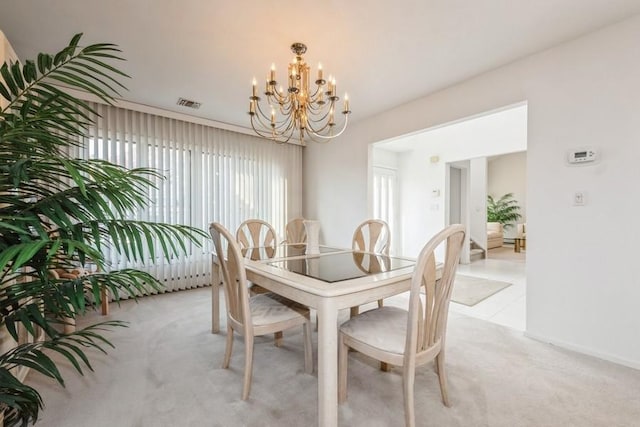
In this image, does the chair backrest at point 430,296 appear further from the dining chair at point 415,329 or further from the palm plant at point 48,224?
the palm plant at point 48,224

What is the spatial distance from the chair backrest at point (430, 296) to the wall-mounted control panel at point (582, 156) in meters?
1.58

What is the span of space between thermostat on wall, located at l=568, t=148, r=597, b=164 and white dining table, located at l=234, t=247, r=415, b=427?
1530mm

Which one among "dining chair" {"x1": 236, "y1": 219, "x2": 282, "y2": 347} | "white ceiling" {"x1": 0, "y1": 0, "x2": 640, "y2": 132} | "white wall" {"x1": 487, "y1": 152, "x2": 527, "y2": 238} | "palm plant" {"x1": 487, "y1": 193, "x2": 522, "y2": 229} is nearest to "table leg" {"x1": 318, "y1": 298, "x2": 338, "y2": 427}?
"dining chair" {"x1": 236, "y1": 219, "x2": 282, "y2": 347}

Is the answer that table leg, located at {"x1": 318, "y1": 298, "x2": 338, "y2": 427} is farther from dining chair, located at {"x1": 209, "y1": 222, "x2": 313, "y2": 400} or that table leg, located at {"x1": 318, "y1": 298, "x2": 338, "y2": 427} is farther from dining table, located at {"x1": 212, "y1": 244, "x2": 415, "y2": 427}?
dining chair, located at {"x1": 209, "y1": 222, "x2": 313, "y2": 400}

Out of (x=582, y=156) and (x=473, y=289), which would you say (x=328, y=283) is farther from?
(x=473, y=289)

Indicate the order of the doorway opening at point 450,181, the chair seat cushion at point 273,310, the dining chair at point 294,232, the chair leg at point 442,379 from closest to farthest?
the chair leg at point 442,379, the chair seat cushion at point 273,310, the dining chair at point 294,232, the doorway opening at point 450,181

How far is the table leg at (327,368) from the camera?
4.08 feet

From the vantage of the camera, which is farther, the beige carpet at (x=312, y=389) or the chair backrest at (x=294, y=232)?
the chair backrest at (x=294, y=232)

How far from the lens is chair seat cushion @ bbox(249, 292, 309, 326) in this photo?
1.73m

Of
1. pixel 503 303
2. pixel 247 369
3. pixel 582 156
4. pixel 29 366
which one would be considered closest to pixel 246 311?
pixel 247 369

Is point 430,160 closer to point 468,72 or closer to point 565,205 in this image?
point 468,72

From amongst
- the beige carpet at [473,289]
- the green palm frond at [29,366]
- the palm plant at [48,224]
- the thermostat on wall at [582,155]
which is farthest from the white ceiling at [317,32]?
the beige carpet at [473,289]

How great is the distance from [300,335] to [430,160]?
4490 millimetres

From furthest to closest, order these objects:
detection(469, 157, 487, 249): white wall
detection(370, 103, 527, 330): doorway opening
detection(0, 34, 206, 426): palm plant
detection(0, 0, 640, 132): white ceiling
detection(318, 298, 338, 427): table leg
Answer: detection(469, 157, 487, 249): white wall → detection(370, 103, 527, 330): doorway opening → detection(0, 0, 640, 132): white ceiling → detection(318, 298, 338, 427): table leg → detection(0, 34, 206, 426): palm plant
